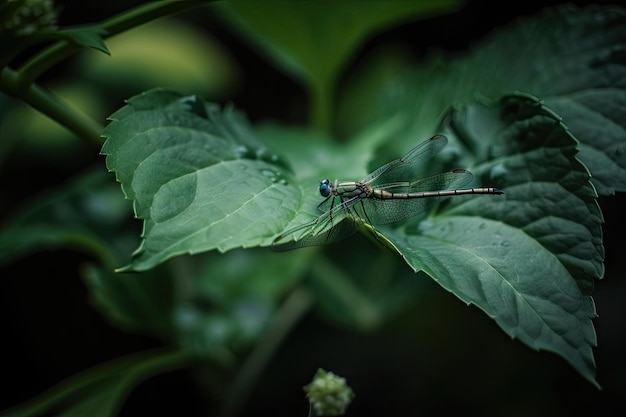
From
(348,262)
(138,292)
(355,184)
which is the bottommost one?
(348,262)

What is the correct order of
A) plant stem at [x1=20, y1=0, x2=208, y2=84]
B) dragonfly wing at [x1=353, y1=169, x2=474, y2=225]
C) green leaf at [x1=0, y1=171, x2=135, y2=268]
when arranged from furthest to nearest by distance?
green leaf at [x1=0, y1=171, x2=135, y2=268], dragonfly wing at [x1=353, y1=169, x2=474, y2=225], plant stem at [x1=20, y1=0, x2=208, y2=84]

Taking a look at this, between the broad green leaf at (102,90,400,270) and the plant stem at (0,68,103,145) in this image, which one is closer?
the broad green leaf at (102,90,400,270)

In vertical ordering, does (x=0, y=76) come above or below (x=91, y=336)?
above

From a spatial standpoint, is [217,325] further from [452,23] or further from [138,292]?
[452,23]

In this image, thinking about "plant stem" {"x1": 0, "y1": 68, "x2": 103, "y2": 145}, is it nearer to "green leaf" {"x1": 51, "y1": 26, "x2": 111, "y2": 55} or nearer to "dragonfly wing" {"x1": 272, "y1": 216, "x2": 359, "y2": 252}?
"green leaf" {"x1": 51, "y1": 26, "x2": 111, "y2": 55}

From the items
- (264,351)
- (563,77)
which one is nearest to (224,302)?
(264,351)

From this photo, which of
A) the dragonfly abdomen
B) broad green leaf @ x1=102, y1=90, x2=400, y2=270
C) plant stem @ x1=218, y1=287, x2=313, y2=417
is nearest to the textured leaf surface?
broad green leaf @ x1=102, y1=90, x2=400, y2=270

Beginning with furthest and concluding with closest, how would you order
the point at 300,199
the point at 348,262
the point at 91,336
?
the point at 91,336 < the point at 348,262 < the point at 300,199

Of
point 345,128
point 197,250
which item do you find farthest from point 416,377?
point 197,250
